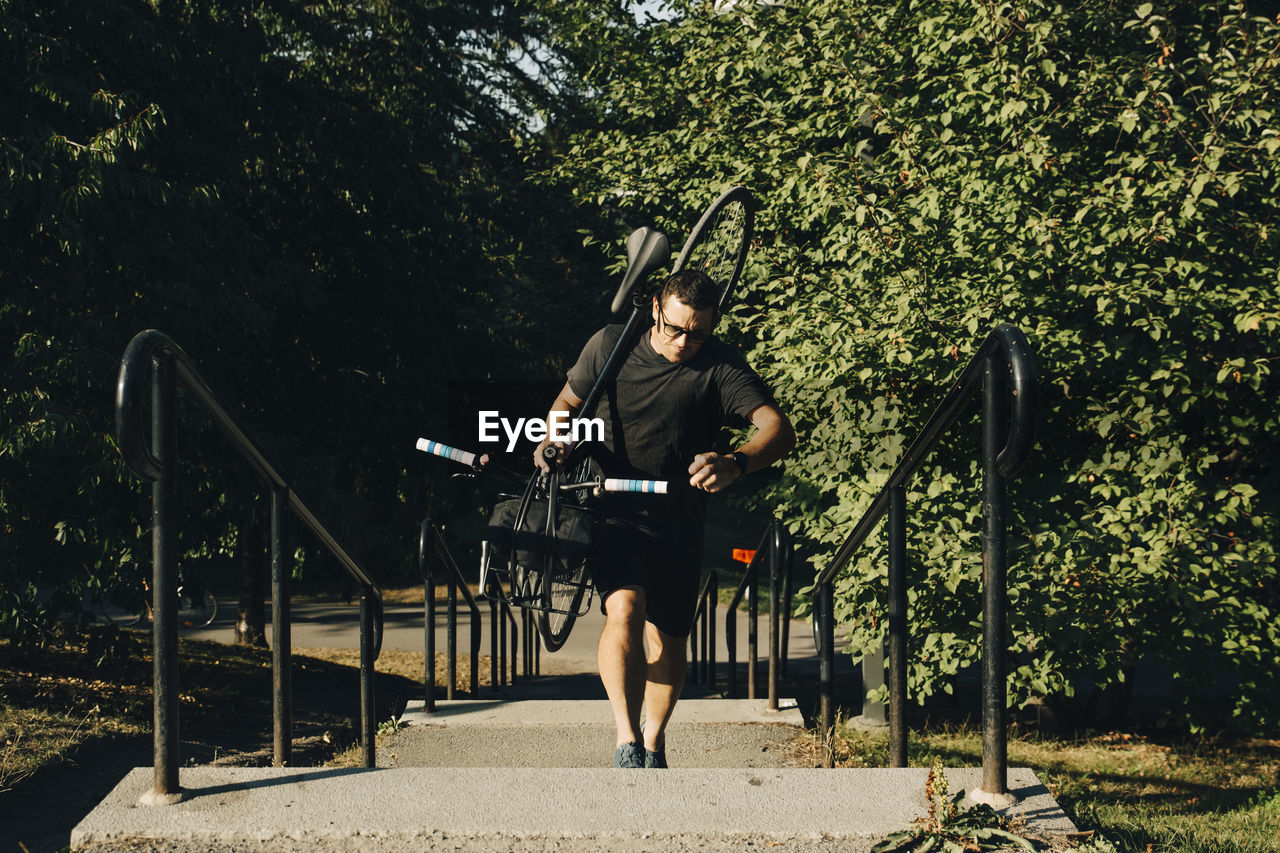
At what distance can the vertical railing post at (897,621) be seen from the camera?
340 centimetres

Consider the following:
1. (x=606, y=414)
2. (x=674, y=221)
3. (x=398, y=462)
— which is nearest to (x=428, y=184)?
(x=398, y=462)

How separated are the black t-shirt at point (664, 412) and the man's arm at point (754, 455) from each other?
6cm

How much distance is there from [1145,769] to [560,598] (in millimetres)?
6817

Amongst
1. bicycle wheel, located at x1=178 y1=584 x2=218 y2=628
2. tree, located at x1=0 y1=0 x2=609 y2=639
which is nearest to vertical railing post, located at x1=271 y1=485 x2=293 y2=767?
tree, located at x1=0 y1=0 x2=609 y2=639

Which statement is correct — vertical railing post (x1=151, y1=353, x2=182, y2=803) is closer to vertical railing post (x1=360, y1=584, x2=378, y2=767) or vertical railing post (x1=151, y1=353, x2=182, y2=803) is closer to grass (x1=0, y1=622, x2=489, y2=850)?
vertical railing post (x1=360, y1=584, x2=378, y2=767)

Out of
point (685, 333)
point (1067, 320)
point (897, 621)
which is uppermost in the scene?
point (1067, 320)

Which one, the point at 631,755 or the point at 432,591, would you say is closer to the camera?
the point at 631,755

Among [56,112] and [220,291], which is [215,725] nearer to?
[220,291]

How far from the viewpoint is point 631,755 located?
3.52 meters

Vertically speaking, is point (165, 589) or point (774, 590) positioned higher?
point (165, 589)

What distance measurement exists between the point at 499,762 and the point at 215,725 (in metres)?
5.03

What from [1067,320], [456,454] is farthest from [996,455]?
[1067,320]

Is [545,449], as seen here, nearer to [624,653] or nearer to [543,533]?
[543,533]

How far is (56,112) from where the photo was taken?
8344 millimetres
